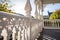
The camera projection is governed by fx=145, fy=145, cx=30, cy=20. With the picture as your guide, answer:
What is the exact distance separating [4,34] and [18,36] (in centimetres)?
70

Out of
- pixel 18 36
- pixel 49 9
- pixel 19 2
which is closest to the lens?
pixel 18 36

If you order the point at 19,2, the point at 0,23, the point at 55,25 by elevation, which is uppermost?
the point at 19,2

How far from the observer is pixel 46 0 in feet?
32.3

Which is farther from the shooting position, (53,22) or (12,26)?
(53,22)

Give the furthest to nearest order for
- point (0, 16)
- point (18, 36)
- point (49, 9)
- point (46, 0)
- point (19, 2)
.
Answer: point (49, 9) < point (46, 0) < point (19, 2) < point (18, 36) < point (0, 16)

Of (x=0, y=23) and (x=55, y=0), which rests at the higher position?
(x=55, y=0)

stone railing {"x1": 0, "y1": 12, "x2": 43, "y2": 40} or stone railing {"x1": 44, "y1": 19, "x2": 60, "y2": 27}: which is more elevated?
stone railing {"x1": 0, "y1": 12, "x2": 43, "y2": 40}

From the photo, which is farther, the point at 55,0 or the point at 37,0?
the point at 55,0

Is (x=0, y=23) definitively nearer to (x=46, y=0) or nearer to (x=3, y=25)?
(x=3, y=25)

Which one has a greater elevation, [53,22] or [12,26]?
[12,26]

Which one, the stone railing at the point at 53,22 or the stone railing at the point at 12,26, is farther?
the stone railing at the point at 53,22

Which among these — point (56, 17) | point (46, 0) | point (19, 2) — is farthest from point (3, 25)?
point (56, 17)

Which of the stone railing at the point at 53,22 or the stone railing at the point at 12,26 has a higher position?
the stone railing at the point at 12,26

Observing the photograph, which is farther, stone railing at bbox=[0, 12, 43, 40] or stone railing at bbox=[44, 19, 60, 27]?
stone railing at bbox=[44, 19, 60, 27]
